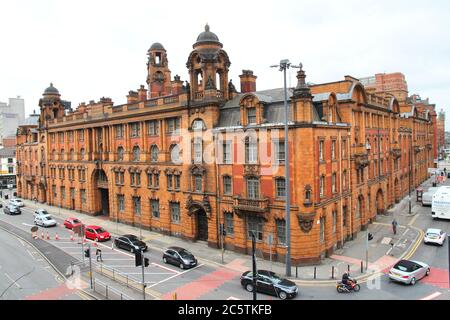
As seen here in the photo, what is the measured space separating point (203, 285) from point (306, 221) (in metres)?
Answer: 9.83

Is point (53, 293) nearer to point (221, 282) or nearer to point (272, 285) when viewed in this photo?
point (221, 282)

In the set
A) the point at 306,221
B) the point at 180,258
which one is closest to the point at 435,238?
the point at 306,221

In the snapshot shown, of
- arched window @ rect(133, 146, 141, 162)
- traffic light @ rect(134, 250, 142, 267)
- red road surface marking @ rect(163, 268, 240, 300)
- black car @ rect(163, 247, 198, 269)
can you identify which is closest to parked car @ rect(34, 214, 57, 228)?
arched window @ rect(133, 146, 141, 162)

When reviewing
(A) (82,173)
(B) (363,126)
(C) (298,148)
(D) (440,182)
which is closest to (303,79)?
(C) (298,148)

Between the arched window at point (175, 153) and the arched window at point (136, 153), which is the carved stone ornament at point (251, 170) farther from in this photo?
the arched window at point (136, 153)

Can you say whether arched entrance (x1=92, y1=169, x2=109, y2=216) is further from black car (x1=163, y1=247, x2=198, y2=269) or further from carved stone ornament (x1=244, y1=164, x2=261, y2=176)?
carved stone ornament (x1=244, y1=164, x2=261, y2=176)

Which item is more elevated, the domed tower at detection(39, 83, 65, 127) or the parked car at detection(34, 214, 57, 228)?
the domed tower at detection(39, 83, 65, 127)

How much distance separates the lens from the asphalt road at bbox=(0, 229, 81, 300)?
2441cm

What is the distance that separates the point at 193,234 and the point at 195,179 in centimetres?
591

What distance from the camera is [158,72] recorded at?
55.4 meters

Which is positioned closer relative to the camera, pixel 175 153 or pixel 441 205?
pixel 175 153

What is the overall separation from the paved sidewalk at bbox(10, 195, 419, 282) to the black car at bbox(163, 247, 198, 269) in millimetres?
2083

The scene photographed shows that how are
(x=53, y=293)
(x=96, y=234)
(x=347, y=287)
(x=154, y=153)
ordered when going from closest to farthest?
(x=347, y=287), (x=53, y=293), (x=96, y=234), (x=154, y=153)

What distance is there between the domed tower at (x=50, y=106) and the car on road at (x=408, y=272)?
58.5 metres
